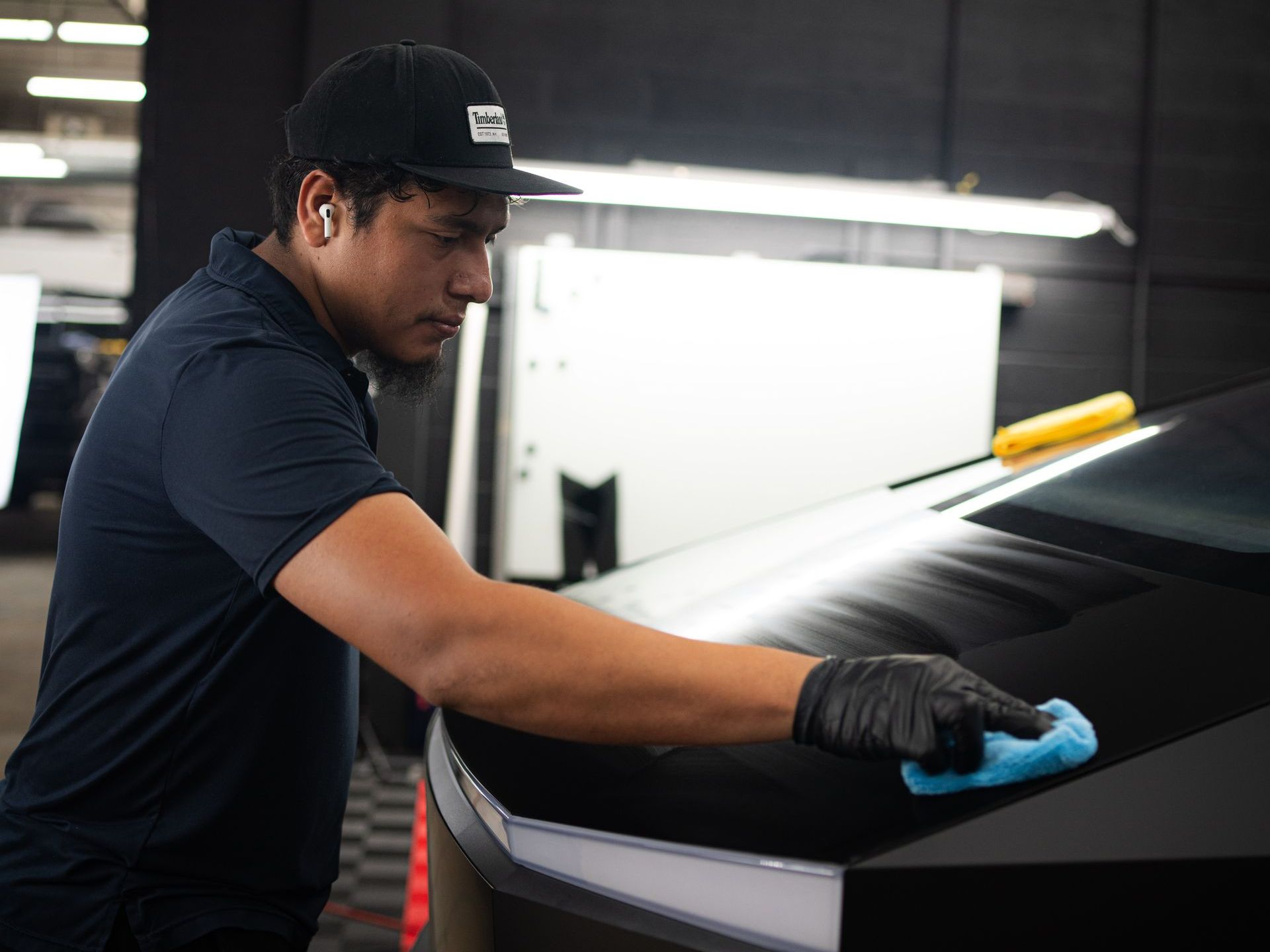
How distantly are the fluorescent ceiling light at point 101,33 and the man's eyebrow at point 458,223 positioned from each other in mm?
3710

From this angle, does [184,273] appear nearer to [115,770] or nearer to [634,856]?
[115,770]

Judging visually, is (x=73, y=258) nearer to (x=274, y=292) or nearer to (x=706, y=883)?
(x=274, y=292)

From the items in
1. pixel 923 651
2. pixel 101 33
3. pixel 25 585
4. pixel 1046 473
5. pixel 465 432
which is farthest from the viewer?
pixel 25 585

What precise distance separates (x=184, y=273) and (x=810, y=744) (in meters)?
3.74

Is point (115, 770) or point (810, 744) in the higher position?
point (810, 744)

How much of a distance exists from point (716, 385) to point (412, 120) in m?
2.73

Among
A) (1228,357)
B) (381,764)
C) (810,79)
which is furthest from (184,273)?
(1228,357)

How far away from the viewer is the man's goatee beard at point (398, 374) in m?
1.13

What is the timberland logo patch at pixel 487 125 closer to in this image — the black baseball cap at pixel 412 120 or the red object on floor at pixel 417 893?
the black baseball cap at pixel 412 120

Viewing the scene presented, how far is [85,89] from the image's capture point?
416cm

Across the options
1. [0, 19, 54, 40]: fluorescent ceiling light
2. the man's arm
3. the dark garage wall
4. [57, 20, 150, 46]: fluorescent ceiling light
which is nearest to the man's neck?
the man's arm

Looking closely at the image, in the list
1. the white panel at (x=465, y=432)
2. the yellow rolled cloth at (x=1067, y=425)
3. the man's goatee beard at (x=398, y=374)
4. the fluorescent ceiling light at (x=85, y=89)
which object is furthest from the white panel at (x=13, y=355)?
the yellow rolled cloth at (x=1067, y=425)

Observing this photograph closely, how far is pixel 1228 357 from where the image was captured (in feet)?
14.4

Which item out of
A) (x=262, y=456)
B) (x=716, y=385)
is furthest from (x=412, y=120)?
(x=716, y=385)
